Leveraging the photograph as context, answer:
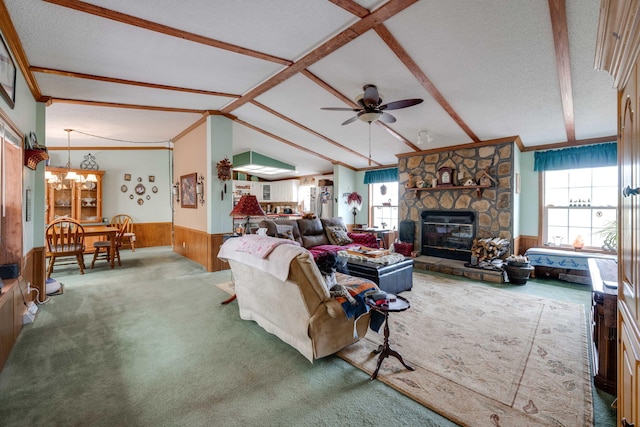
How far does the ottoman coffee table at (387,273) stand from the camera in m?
3.51

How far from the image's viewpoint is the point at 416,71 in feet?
10.6

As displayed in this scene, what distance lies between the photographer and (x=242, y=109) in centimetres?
497

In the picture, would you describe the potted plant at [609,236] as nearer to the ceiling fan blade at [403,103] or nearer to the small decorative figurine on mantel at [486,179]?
the small decorative figurine on mantel at [486,179]

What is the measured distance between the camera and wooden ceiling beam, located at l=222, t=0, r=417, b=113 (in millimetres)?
2418

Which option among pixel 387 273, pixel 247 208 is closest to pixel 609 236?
pixel 387 273

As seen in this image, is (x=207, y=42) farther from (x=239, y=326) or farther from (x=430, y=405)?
(x=430, y=405)

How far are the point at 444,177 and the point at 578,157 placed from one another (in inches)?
79.7

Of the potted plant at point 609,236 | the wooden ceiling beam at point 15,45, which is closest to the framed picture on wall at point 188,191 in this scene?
the wooden ceiling beam at point 15,45

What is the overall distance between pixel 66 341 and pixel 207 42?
303 centimetres

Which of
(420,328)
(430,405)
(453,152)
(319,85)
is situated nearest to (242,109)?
(319,85)

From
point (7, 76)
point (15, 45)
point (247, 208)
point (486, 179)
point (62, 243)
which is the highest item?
point (15, 45)

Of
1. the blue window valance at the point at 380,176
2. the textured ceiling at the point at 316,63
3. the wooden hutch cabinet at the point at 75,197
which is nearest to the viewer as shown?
the textured ceiling at the point at 316,63

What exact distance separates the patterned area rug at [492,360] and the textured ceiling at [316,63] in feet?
8.56

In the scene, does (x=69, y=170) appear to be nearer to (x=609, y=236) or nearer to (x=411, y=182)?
(x=411, y=182)
